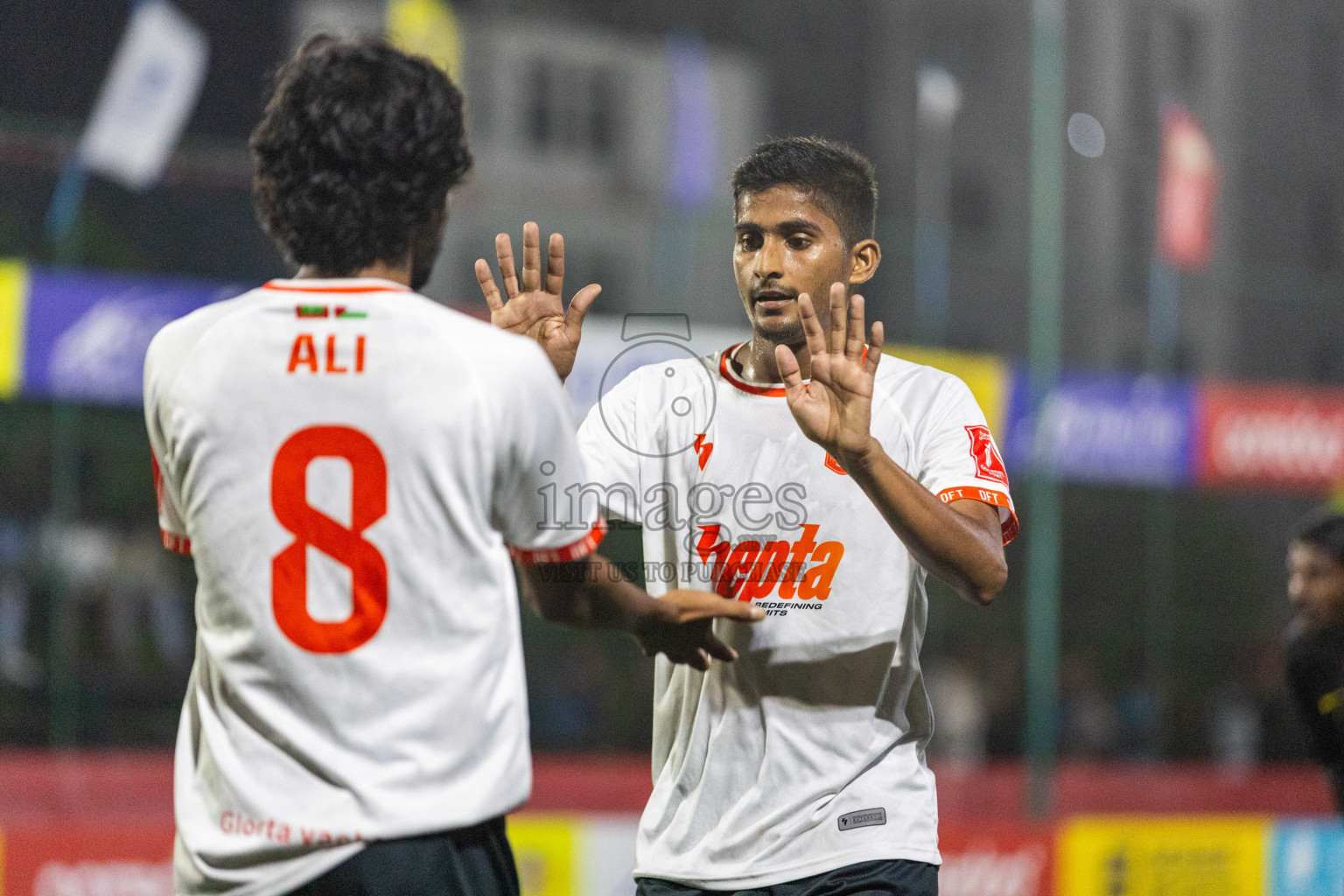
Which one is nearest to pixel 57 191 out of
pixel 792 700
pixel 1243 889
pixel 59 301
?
pixel 59 301

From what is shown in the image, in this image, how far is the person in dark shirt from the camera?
473 cm

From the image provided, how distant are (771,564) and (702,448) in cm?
26

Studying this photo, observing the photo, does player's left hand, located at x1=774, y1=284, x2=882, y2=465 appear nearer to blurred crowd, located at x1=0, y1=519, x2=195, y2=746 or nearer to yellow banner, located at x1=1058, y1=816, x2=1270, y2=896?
yellow banner, located at x1=1058, y1=816, x2=1270, y2=896

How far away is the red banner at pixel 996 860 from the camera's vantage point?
5.97m

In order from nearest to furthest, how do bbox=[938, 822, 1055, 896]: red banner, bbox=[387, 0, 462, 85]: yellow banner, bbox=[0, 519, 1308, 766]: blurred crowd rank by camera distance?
bbox=[938, 822, 1055, 896]: red banner → bbox=[0, 519, 1308, 766]: blurred crowd → bbox=[387, 0, 462, 85]: yellow banner

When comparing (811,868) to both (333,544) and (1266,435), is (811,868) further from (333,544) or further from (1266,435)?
(1266,435)

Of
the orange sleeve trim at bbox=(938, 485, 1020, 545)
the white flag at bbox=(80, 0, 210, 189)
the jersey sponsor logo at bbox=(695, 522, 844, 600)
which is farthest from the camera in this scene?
the white flag at bbox=(80, 0, 210, 189)

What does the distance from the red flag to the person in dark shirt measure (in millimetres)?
5998

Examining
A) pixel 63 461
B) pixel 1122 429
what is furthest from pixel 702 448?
pixel 1122 429

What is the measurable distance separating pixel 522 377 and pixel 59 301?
6.13m

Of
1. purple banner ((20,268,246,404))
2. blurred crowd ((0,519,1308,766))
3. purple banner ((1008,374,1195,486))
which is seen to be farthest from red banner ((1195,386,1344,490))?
purple banner ((20,268,246,404))

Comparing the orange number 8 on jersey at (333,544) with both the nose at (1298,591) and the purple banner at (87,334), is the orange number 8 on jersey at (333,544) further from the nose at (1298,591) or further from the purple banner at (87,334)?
the purple banner at (87,334)

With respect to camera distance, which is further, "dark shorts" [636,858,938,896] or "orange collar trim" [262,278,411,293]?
"dark shorts" [636,858,938,896]

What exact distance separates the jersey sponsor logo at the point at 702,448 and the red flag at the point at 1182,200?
27.9 ft
